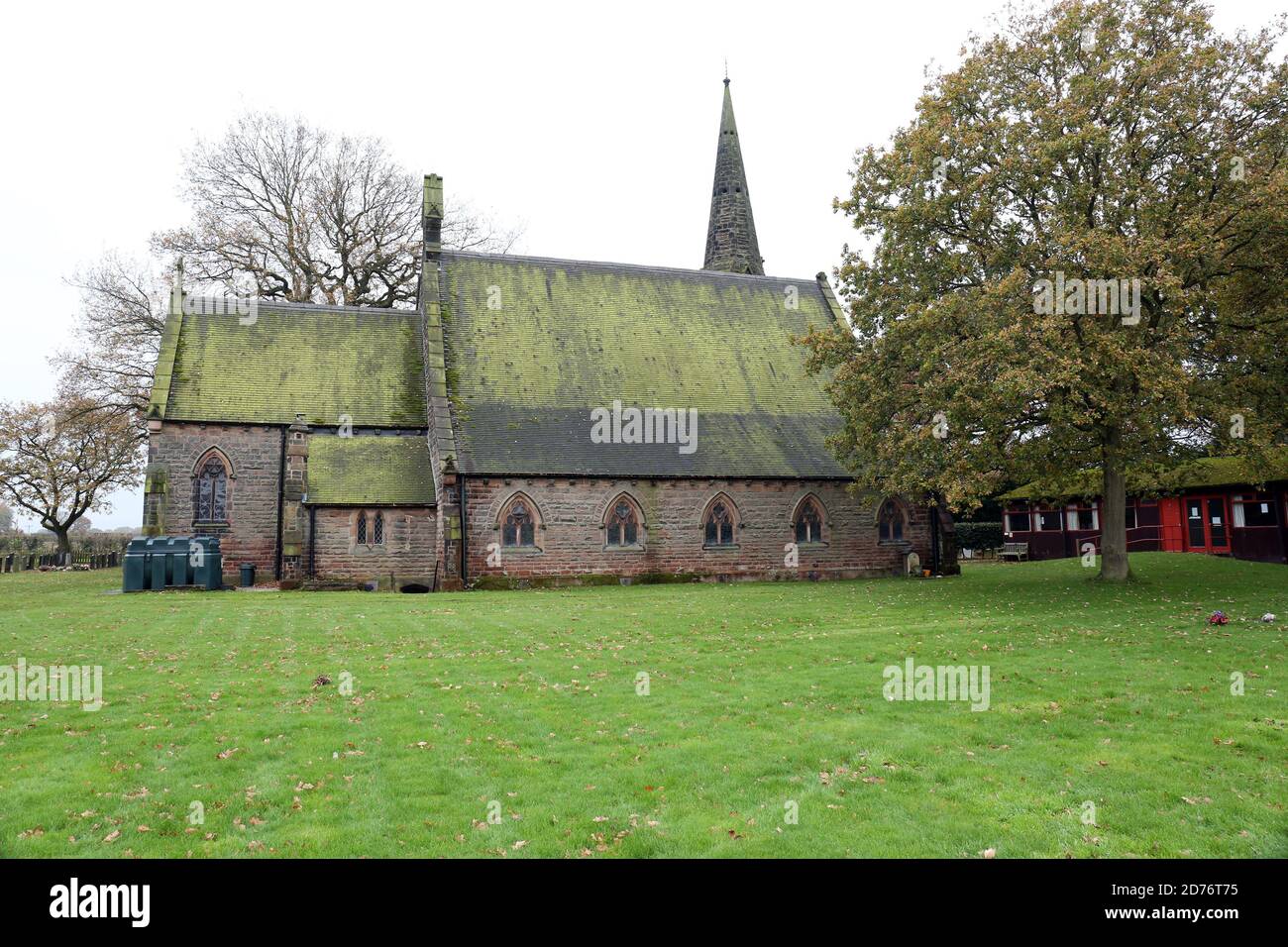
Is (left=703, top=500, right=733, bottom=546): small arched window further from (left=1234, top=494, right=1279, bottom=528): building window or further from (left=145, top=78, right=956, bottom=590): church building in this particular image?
(left=1234, top=494, right=1279, bottom=528): building window

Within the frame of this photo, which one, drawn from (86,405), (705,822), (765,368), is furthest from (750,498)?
(86,405)

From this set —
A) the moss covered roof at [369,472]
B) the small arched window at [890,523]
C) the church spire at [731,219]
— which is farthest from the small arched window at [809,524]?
the church spire at [731,219]

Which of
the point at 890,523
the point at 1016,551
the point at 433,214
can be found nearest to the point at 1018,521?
the point at 1016,551

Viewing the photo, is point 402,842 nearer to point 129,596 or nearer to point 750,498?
point 129,596

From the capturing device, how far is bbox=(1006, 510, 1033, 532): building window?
43.3 metres

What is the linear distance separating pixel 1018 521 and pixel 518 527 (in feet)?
94.9

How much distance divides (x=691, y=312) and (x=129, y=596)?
2309cm

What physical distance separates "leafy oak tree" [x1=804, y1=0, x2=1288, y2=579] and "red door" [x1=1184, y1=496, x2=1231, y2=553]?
14944mm

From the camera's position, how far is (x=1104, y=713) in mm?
9383

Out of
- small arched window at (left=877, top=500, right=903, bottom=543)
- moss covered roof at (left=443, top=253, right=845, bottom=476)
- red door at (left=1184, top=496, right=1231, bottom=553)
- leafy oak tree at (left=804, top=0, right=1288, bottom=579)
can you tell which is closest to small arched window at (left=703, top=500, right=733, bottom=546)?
moss covered roof at (left=443, top=253, right=845, bottom=476)

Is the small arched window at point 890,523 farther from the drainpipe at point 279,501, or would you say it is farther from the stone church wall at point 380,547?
the drainpipe at point 279,501

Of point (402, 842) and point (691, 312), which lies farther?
point (691, 312)

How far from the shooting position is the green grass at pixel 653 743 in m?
6.11

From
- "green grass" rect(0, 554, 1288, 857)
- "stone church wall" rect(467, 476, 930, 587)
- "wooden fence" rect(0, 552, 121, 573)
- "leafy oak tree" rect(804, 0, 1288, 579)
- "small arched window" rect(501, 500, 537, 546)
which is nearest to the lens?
"green grass" rect(0, 554, 1288, 857)
